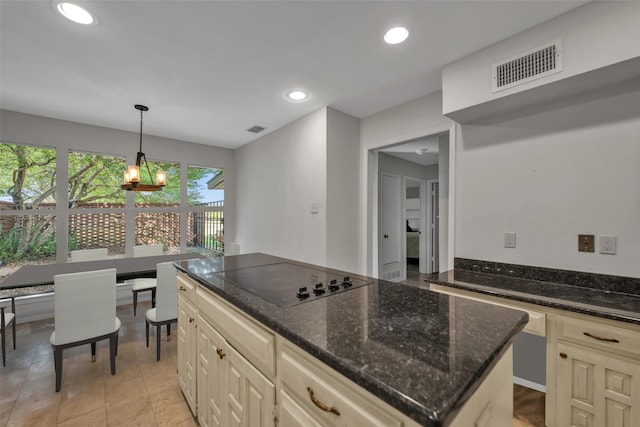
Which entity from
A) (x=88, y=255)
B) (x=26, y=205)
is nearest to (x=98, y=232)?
(x=88, y=255)

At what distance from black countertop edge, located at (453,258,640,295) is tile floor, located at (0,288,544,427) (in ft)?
2.84

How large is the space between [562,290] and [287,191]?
2.94 metres

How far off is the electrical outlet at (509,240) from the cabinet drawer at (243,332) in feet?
6.46

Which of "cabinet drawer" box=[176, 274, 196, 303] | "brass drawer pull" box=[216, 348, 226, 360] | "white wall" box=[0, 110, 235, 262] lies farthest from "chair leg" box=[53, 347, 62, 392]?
"white wall" box=[0, 110, 235, 262]

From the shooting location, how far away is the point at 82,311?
2.07m

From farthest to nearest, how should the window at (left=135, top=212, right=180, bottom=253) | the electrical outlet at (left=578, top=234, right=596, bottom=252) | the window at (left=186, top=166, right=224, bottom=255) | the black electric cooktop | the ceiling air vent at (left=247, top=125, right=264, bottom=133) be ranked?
the window at (left=186, top=166, right=224, bottom=255)
the window at (left=135, top=212, right=180, bottom=253)
the ceiling air vent at (left=247, top=125, right=264, bottom=133)
the electrical outlet at (left=578, top=234, right=596, bottom=252)
the black electric cooktop

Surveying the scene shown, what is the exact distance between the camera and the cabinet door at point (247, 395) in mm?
987

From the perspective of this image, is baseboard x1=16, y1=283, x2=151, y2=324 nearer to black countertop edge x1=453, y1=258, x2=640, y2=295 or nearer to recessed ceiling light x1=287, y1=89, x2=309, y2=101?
recessed ceiling light x1=287, y1=89, x2=309, y2=101

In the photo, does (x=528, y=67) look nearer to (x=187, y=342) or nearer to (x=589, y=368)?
(x=589, y=368)

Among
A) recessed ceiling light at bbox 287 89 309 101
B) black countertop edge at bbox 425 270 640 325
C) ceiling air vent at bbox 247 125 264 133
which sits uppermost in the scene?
recessed ceiling light at bbox 287 89 309 101

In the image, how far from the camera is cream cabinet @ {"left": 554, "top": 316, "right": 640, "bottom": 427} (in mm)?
1289

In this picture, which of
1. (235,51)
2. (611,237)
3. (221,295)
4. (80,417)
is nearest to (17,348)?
(80,417)

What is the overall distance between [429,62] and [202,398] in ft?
9.37

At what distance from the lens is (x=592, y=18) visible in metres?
1.52
